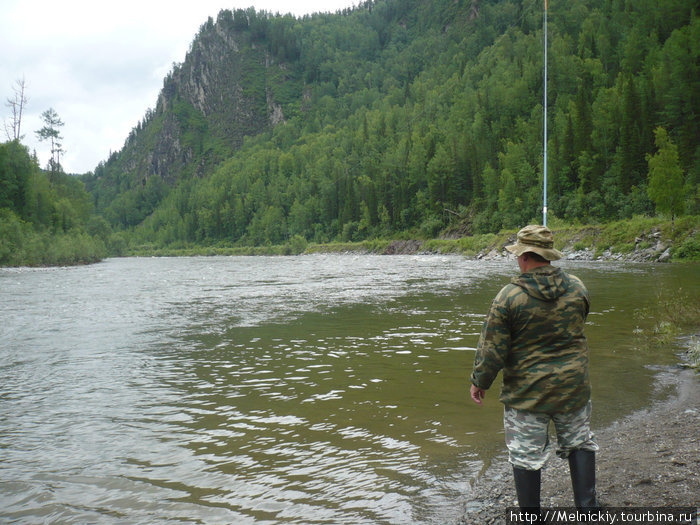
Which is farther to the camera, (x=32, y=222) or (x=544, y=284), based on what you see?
(x=32, y=222)

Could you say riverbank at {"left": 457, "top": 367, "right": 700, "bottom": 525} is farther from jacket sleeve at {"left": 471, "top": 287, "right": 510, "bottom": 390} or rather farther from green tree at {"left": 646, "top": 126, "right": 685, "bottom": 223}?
green tree at {"left": 646, "top": 126, "right": 685, "bottom": 223}

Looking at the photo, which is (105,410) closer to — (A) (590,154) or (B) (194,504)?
(B) (194,504)

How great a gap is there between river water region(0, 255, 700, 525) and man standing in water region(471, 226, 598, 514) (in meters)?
1.24

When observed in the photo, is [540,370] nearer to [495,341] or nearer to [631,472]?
[495,341]

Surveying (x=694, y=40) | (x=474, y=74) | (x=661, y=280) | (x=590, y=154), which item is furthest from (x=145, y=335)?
(x=474, y=74)

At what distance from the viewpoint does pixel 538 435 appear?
14.1 ft

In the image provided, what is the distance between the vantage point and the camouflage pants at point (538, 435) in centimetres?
430

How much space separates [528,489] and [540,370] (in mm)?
1014

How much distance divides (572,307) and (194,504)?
4295 millimetres

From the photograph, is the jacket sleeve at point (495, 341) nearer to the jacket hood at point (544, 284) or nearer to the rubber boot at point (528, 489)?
the jacket hood at point (544, 284)

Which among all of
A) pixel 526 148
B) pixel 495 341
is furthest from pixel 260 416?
pixel 526 148

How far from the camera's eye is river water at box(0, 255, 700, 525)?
5480 mm

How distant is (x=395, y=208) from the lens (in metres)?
130

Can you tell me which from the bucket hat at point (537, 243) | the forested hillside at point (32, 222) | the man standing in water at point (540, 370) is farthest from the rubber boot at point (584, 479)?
the forested hillside at point (32, 222)
